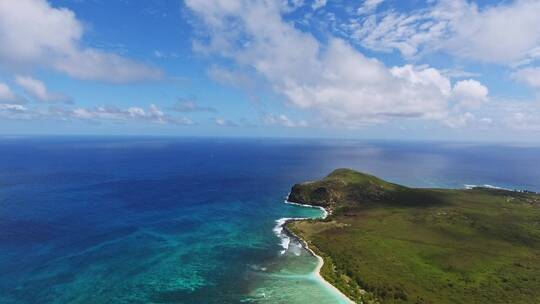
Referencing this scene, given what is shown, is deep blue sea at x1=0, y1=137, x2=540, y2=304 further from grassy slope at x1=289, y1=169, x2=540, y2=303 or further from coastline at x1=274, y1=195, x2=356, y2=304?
grassy slope at x1=289, y1=169, x2=540, y2=303

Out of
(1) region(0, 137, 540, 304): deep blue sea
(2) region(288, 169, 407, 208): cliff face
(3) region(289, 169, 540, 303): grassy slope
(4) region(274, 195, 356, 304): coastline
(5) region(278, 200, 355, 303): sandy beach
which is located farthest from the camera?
(2) region(288, 169, 407, 208): cliff face

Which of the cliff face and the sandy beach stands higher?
the cliff face

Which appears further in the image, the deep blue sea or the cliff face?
the cliff face

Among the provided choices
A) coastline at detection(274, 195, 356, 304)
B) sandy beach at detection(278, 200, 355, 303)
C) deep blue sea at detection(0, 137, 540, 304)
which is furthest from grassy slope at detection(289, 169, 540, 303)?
deep blue sea at detection(0, 137, 540, 304)

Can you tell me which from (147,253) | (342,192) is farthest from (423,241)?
(147,253)

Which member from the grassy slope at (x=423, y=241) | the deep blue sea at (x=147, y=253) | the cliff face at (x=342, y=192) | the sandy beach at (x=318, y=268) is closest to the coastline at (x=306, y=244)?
the sandy beach at (x=318, y=268)

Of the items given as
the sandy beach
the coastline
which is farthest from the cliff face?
the sandy beach

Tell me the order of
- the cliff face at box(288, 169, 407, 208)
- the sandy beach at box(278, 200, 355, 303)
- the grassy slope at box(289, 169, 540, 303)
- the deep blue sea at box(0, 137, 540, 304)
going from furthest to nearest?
the cliff face at box(288, 169, 407, 208) < the grassy slope at box(289, 169, 540, 303) < the sandy beach at box(278, 200, 355, 303) < the deep blue sea at box(0, 137, 540, 304)

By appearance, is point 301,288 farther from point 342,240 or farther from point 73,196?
point 73,196

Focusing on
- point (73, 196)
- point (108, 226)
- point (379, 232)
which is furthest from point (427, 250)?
point (73, 196)
